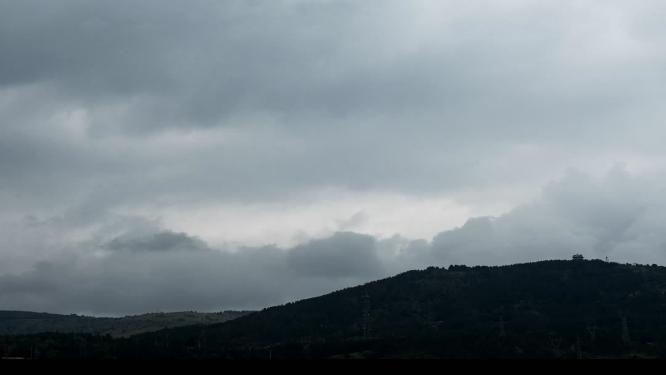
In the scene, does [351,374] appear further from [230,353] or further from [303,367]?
[230,353]

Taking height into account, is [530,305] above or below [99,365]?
above

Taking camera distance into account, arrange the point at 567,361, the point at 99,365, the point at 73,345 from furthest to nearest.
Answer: the point at 73,345 → the point at 99,365 → the point at 567,361

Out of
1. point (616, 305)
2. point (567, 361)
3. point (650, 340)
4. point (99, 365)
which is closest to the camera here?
point (567, 361)

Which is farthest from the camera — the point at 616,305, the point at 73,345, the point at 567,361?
the point at 616,305

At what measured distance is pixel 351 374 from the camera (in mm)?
27234

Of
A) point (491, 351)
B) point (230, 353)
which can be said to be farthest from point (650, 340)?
point (230, 353)

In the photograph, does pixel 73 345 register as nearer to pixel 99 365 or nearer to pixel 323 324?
pixel 323 324

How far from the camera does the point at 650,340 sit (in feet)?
453

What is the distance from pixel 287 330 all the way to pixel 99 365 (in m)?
166

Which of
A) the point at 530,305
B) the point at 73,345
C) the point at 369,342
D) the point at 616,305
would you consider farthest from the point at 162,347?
the point at 616,305

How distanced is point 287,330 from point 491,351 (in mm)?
80571

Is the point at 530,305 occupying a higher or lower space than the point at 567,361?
higher

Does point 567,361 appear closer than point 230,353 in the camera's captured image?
Yes

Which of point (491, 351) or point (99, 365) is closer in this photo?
point (99, 365)
